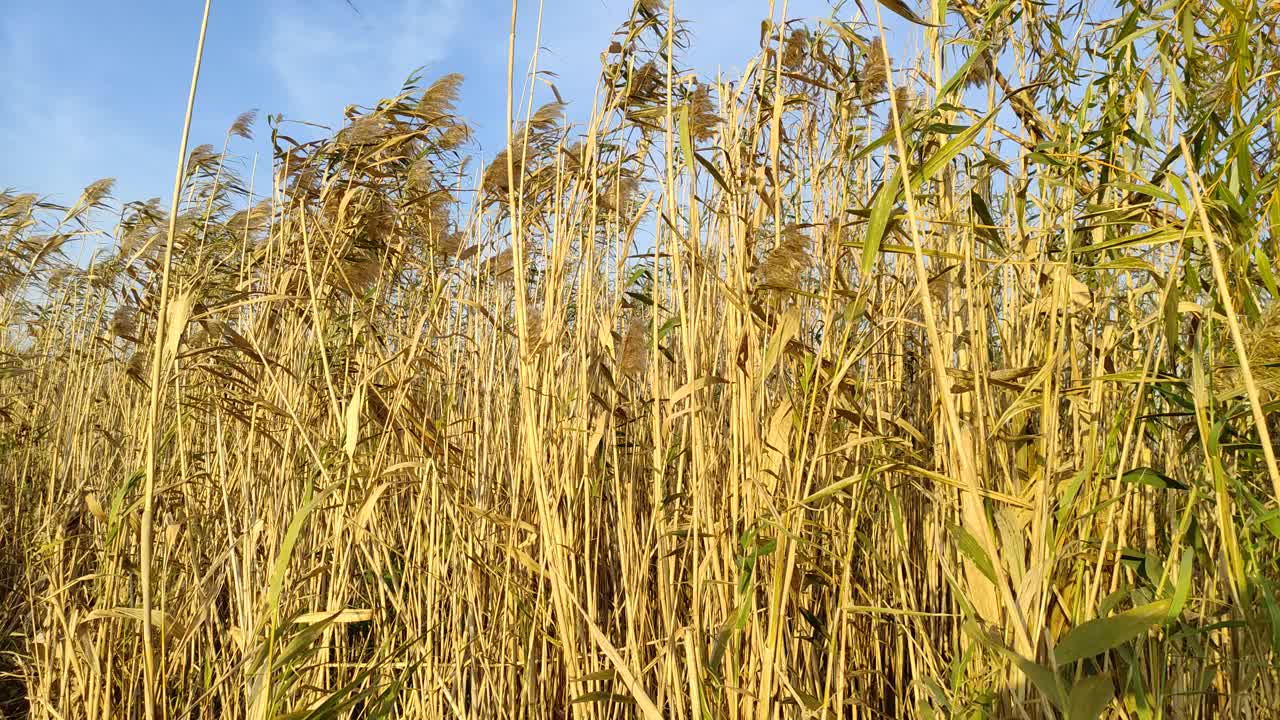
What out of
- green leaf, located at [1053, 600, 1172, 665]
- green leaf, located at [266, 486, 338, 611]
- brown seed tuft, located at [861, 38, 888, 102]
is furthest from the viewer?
brown seed tuft, located at [861, 38, 888, 102]

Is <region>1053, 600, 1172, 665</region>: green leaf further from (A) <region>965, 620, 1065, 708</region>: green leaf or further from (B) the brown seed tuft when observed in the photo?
(B) the brown seed tuft

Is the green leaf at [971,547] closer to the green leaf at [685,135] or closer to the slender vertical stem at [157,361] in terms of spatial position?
the green leaf at [685,135]

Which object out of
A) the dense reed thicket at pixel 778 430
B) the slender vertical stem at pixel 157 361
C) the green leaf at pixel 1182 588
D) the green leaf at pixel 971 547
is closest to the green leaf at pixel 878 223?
the dense reed thicket at pixel 778 430

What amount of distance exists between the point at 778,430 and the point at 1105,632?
0.48 meters

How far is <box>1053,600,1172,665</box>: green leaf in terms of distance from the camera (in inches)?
32.2

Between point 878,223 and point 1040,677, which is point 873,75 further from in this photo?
point 1040,677

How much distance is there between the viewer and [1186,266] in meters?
1.01

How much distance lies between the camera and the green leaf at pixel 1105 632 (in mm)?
817

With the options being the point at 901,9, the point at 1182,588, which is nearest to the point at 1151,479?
the point at 1182,588

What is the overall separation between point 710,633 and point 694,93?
0.95 metres

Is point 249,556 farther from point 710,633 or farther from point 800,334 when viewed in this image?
point 800,334

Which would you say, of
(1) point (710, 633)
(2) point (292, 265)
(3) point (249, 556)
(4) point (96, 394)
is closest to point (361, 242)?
(2) point (292, 265)

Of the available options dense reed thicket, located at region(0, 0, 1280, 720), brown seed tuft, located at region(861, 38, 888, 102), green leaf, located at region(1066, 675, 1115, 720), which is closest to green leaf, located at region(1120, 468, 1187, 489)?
dense reed thicket, located at region(0, 0, 1280, 720)

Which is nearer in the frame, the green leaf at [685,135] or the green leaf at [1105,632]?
the green leaf at [1105,632]
